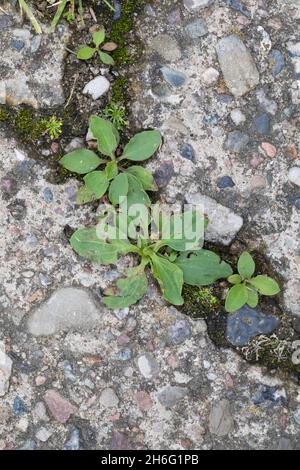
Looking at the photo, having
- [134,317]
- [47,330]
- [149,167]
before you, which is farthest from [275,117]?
[47,330]

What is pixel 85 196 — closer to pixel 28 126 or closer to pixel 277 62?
pixel 28 126

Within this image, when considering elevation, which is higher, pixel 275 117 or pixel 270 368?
pixel 275 117

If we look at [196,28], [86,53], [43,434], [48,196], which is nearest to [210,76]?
[196,28]

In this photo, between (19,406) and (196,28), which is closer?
(19,406)

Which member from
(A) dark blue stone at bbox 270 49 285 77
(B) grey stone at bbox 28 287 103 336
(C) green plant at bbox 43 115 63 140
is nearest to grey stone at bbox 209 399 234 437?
(B) grey stone at bbox 28 287 103 336

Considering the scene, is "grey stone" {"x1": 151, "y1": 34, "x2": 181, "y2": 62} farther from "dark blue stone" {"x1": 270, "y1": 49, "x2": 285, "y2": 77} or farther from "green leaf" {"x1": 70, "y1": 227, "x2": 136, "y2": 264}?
"green leaf" {"x1": 70, "y1": 227, "x2": 136, "y2": 264}
